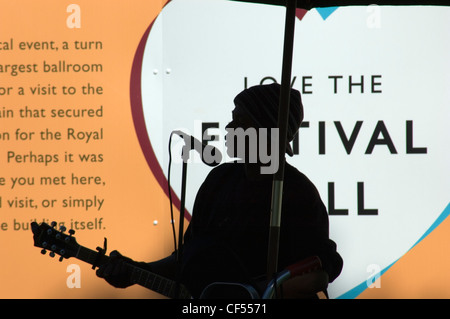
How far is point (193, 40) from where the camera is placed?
Result: 101 inches

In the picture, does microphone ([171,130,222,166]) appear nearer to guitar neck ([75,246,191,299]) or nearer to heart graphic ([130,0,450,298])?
guitar neck ([75,246,191,299])

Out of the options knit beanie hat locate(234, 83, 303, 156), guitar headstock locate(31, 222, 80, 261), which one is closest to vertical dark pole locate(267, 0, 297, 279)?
knit beanie hat locate(234, 83, 303, 156)

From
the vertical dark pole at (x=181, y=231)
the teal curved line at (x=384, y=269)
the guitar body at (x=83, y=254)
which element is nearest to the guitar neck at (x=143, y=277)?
the guitar body at (x=83, y=254)

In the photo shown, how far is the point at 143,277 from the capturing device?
2012mm

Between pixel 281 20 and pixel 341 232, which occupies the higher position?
pixel 281 20

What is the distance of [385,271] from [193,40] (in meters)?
1.29

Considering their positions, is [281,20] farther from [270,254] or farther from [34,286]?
[34,286]

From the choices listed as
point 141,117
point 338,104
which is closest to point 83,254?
point 141,117

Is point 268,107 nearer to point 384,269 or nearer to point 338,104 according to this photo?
point 338,104

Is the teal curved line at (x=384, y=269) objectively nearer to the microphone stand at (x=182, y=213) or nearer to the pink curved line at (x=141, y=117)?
the pink curved line at (x=141, y=117)

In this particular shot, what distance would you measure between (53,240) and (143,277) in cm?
33
